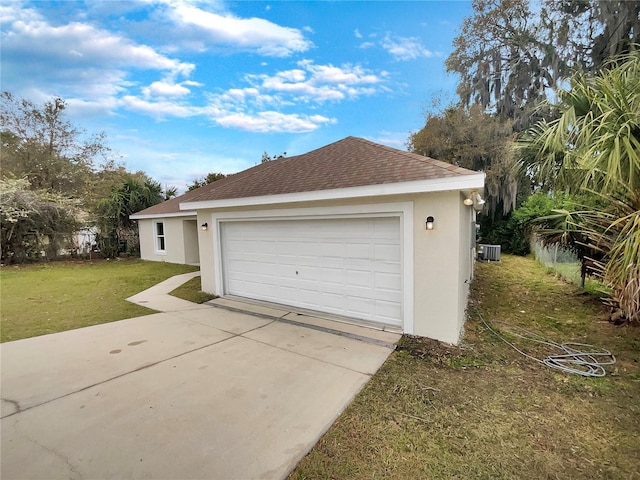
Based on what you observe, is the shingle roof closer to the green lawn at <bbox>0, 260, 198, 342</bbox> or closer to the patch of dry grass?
the patch of dry grass

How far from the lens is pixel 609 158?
3.98m

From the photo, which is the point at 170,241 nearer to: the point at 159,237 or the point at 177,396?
the point at 159,237

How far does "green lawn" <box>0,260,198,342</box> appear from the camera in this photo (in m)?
6.13

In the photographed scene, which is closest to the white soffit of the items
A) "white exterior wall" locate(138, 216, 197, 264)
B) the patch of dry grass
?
"white exterior wall" locate(138, 216, 197, 264)

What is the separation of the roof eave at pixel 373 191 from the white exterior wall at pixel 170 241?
7.77 meters

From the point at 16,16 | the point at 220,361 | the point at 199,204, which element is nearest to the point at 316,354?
the point at 220,361

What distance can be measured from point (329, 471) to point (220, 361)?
8.01ft

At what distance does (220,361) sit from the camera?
4.32m

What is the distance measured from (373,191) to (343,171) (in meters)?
1.36

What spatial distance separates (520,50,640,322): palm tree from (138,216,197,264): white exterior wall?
13.1m

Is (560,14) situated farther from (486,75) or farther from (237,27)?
(237,27)

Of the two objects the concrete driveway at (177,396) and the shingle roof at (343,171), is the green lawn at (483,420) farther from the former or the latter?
the shingle roof at (343,171)

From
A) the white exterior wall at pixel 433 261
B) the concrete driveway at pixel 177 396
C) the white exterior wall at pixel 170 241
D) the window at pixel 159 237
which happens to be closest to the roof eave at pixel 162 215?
the white exterior wall at pixel 170 241

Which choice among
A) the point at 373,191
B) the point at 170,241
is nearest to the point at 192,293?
the point at 373,191
